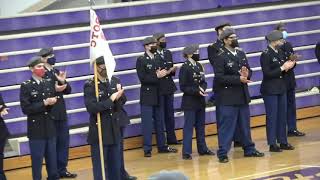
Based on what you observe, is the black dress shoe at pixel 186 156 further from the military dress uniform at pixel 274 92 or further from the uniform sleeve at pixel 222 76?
the uniform sleeve at pixel 222 76

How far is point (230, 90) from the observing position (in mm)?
11406

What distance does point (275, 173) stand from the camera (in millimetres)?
10461

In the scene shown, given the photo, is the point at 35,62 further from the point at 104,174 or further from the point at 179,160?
the point at 179,160

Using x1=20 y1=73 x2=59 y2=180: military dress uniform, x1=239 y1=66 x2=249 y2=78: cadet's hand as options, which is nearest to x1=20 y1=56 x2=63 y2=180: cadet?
x1=20 y1=73 x2=59 y2=180: military dress uniform

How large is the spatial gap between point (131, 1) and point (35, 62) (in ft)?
18.3

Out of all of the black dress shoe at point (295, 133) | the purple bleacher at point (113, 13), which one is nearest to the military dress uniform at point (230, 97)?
the black dress shoe at point (295, 133)

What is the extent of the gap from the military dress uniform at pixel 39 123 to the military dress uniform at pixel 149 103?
8.31ft

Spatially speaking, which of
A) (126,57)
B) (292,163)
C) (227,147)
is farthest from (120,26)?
(292,163)

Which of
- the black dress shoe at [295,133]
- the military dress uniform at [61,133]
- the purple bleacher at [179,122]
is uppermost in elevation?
the military dress uniform at [61,133]

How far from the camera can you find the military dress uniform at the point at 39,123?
10.3m

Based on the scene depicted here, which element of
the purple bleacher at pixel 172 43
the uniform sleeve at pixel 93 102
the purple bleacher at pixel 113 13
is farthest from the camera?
the purple bleacher at pixel 113 13

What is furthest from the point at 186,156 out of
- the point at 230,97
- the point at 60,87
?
the point at 60,87

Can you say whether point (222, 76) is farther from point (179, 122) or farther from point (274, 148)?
point (179, 122)

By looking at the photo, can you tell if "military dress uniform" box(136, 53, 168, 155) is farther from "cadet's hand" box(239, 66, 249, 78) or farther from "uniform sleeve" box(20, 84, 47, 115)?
"uniform sleeve" box(20, 84, 47, 115)
